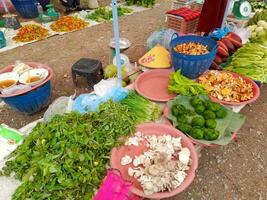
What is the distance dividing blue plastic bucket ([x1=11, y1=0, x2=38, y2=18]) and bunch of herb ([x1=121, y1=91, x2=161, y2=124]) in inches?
199

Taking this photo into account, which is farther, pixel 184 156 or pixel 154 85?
pixel 154 85

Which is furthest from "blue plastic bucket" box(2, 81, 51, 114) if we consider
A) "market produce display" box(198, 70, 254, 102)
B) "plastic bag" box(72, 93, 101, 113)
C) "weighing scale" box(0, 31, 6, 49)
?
"weighing scale" box(0, 31, 6, 49)

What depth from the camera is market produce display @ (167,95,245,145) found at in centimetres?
200

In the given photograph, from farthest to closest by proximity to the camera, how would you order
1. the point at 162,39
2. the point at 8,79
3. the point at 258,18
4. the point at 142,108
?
1. the point at 258,18
2. the point at 162,39
3. the point at 8,79
4. the point at 142,108

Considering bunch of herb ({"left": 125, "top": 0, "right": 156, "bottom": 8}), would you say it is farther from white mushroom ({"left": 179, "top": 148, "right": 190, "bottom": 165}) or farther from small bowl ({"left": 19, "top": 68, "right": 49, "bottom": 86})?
white mushroom ({"left": 179, "top": 148, "right": 190, "bottom": 165})

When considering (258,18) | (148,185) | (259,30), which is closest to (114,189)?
(148,185)

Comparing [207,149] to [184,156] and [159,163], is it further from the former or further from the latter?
[159,163]

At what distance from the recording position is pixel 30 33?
17.4 ft

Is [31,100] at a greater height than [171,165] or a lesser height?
lesser

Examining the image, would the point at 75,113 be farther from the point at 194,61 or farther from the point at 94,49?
the point at 94,49

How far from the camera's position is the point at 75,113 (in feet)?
6.70

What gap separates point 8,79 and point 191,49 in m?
2.07

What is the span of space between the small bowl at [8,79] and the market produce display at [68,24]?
3.07m

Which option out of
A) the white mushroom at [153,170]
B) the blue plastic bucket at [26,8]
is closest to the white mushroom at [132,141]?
the white mushroom at [153,170]
